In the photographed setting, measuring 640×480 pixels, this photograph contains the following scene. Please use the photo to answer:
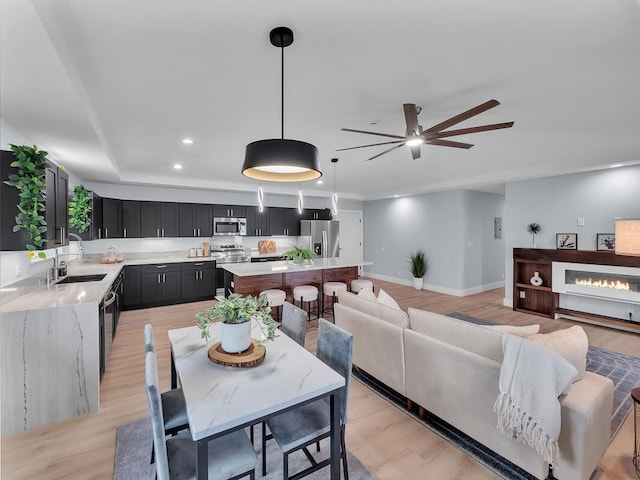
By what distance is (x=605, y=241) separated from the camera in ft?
14.9

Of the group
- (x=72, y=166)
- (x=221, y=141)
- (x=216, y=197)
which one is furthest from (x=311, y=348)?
(x=216, y=197)

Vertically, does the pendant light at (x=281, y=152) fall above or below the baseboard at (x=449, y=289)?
above

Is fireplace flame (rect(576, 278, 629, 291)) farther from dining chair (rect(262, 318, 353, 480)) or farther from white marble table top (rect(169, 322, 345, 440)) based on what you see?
white marble table top (rect(169, 322, 345, 440))

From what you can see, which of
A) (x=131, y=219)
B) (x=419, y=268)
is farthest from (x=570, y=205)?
(x=131, y=219)

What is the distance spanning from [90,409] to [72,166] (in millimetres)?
3413

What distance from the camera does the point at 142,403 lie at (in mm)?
2609

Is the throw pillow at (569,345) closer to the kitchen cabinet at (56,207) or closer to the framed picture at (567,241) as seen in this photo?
the kitchen cabinet at (56,207)

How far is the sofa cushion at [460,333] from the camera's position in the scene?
6.18 ft

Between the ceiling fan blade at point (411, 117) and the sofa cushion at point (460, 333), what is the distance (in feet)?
5.08

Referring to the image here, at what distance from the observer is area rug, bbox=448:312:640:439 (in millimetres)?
2474

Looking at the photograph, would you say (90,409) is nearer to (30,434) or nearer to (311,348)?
(30,434)

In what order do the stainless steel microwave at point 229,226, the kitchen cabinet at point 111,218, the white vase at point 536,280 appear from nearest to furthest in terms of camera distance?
the white vase at point 536,280 → the kitchen cabinet at point 111,218 → the stainless steel microwave at point 229,226

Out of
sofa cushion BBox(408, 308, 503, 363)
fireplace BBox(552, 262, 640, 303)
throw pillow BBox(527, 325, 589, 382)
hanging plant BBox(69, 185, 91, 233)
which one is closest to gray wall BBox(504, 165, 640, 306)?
fireplace BBox(552, 262, 640, 303)

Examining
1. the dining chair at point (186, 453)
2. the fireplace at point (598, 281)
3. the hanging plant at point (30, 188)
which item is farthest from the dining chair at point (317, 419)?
the fireplace at point (598, 281)
